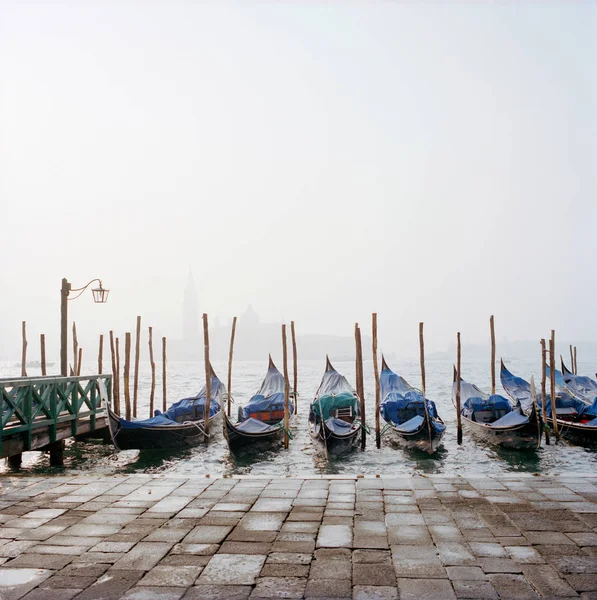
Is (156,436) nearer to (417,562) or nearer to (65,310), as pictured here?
(65,310)

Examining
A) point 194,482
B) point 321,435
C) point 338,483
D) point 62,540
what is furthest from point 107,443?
point 62,540

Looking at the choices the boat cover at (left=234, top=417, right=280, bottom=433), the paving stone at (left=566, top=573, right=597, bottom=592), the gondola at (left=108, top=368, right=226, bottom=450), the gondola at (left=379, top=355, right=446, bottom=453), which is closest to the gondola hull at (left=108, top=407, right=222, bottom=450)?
the gondola at (left=108, top=368, right=226, bottom=450)

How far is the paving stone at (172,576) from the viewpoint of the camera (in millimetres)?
3244

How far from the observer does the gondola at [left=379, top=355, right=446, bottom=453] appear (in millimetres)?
11508

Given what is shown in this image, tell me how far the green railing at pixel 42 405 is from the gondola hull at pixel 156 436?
0.51m

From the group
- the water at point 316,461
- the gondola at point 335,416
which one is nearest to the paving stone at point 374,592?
the water at point 316,461

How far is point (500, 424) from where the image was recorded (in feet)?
39.3

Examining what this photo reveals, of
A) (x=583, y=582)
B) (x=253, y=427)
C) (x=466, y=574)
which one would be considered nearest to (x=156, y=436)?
(x=253, y=427)

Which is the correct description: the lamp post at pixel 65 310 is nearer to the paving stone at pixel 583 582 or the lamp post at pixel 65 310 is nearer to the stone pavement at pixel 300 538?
the stone pavement at pixel 300 538

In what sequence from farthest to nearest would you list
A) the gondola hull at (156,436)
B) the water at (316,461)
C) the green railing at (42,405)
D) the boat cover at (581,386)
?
the boat cover at (581,386)
the gondola hull at (156,436)
the water at (316,461)
the green railing at (42,405)

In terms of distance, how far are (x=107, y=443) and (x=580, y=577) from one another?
10.2 m

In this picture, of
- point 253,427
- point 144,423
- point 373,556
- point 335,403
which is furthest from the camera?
point 335,403

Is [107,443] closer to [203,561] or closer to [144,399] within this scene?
[203,561]

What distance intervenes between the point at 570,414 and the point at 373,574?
12108mm
